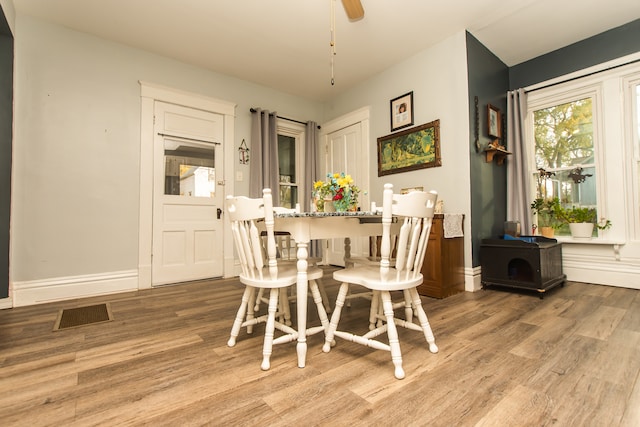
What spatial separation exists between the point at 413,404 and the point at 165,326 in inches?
67.7

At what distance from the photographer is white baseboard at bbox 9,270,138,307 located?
2742mm

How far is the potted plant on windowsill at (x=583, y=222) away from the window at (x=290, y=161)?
3421mm

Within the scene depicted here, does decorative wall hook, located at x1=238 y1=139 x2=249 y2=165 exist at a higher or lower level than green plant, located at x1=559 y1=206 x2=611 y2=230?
higher

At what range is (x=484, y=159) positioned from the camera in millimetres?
3398

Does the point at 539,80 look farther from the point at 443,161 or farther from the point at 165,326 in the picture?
the point at 165,326

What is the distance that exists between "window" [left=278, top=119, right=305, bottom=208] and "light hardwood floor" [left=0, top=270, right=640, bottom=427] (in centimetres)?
270

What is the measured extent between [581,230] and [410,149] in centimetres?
206

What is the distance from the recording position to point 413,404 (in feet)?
3.95

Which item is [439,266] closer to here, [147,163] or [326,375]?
[326,375]

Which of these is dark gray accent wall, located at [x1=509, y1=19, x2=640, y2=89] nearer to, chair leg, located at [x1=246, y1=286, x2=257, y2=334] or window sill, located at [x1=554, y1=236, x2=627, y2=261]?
window sill, located at [x1=554, y1=236, x2=627, y2=261]

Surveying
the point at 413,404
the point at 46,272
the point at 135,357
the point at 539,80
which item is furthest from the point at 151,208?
the point at 539,80

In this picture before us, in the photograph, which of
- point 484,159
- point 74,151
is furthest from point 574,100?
point 74,151

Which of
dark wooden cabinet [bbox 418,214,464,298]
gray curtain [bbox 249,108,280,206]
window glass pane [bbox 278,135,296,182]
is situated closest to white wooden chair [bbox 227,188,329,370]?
dark wooden cabinet [bbox 418,214,464,298]

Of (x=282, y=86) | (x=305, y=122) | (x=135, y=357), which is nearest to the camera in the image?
(x=135, y=357)
